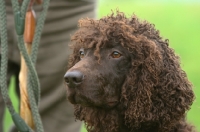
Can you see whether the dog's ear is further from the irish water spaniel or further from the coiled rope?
the coiled rope

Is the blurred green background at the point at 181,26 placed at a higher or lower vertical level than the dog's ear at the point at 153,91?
higher

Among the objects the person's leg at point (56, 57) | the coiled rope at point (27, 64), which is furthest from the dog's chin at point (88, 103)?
the person's leg at point (56, 57)

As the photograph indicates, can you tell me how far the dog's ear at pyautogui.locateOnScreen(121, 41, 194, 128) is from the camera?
4082 millimetres

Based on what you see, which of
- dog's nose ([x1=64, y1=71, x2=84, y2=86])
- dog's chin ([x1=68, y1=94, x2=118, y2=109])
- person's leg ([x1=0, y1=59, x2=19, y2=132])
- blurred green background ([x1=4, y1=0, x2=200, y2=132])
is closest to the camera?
dog's nose ([x1=64, y1=71, x2=84, y2=86])

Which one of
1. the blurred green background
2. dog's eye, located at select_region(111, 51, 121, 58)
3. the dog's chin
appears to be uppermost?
the blurred green background

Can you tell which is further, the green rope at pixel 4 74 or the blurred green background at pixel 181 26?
the blurred green background at pixel 181 26

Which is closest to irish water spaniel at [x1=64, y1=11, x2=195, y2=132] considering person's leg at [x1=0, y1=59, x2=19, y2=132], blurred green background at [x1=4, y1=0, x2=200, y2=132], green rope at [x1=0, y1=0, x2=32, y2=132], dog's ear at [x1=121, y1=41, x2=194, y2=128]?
dog's ear at [x1=121, y1=41, x2=194, y2=128]

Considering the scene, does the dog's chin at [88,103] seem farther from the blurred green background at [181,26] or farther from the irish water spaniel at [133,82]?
the blurred green background at [181,26]

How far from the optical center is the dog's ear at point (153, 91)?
4082 mm

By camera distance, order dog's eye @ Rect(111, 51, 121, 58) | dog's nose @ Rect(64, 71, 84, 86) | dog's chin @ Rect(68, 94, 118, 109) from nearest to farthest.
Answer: dog's nose @ Rect(64, 71, 84, 86) → dog's chin @ Rect(68, 94, 118, 109) → dog's eye @ Rect(111, 51, 121, 58)

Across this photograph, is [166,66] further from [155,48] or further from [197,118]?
[197,118]

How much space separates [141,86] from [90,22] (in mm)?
623

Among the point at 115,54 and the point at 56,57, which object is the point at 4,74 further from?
the point at 56,57

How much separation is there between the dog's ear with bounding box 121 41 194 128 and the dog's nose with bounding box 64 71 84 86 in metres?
0.36
